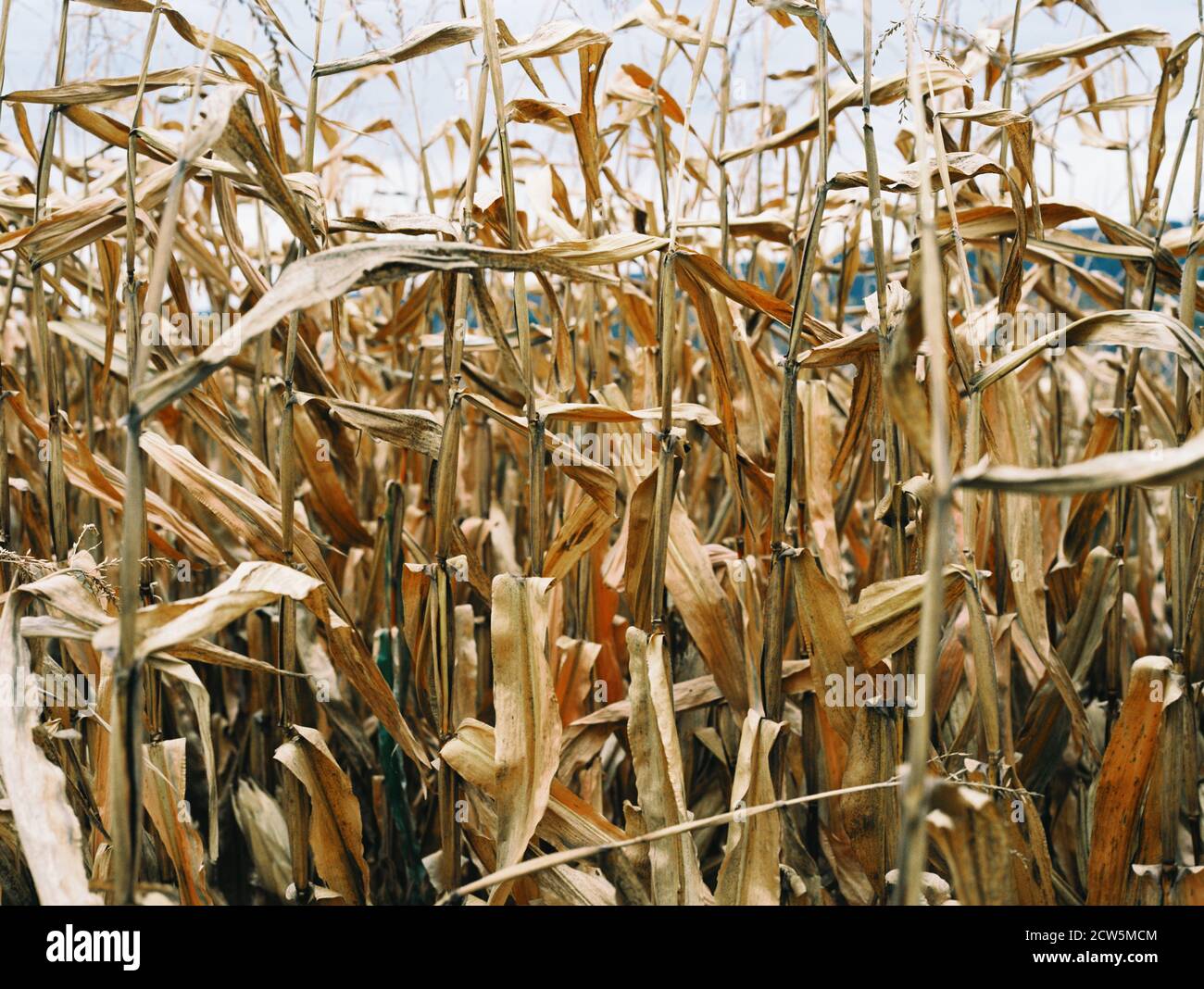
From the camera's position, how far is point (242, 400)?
243cm

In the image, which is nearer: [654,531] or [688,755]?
[654,531]

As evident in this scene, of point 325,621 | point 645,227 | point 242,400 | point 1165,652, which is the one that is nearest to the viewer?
point 325,621

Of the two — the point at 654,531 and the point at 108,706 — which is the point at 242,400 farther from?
the point at 654,531

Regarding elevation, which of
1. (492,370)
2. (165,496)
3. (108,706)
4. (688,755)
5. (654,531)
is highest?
(492,370)

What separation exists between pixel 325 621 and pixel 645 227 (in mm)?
854

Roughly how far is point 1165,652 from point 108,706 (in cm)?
159

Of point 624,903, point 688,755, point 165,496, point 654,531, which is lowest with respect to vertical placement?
point 624,903

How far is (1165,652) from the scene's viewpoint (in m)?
1.53

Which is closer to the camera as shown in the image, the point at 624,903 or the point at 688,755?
the point at 624,903

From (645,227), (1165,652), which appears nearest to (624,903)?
(645,227)
